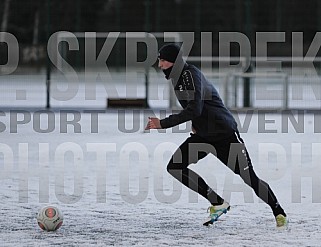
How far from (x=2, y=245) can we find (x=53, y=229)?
70 centimetres

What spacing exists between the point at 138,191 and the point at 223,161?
7.18ft

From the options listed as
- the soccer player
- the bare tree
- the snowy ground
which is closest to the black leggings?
the soccer player

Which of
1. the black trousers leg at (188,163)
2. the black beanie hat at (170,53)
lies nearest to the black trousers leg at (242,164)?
the black trousers leg at (188,163)

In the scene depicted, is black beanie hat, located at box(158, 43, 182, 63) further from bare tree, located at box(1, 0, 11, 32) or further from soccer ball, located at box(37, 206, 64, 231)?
bare tree, located at box(1, 0, 11, 32)

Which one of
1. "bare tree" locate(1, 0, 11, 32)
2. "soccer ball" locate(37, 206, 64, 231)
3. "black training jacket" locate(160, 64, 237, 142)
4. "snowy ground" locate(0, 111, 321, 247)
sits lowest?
"snowy ground" locate(0, 111, 321, 247)

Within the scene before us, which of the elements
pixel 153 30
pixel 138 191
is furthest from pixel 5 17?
pixel 138 191

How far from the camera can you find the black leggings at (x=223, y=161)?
7.82 m

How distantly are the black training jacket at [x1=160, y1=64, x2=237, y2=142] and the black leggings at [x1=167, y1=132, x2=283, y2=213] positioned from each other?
8cm

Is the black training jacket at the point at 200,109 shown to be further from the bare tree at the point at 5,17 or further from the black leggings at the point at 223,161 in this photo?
the bare tree at the point at 5,17

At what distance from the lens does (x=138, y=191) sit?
9.93 m

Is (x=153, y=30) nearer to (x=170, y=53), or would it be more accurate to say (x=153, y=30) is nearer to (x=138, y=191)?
(x=138, y=191)

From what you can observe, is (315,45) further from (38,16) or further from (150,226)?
(150,226)

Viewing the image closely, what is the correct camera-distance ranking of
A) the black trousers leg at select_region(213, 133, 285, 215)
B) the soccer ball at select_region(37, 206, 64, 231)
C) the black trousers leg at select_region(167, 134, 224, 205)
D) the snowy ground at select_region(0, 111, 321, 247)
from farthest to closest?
the black trousers leg at select_region(167, 134, 224, 205)
the black trousers leg at select_region(213, 133, 285, 215)
the soccer ball at select_region(37, 206, 64, 231)
the snowy ground at select_region(0, 111, 321, 247)

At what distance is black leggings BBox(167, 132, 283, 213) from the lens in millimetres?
7816
